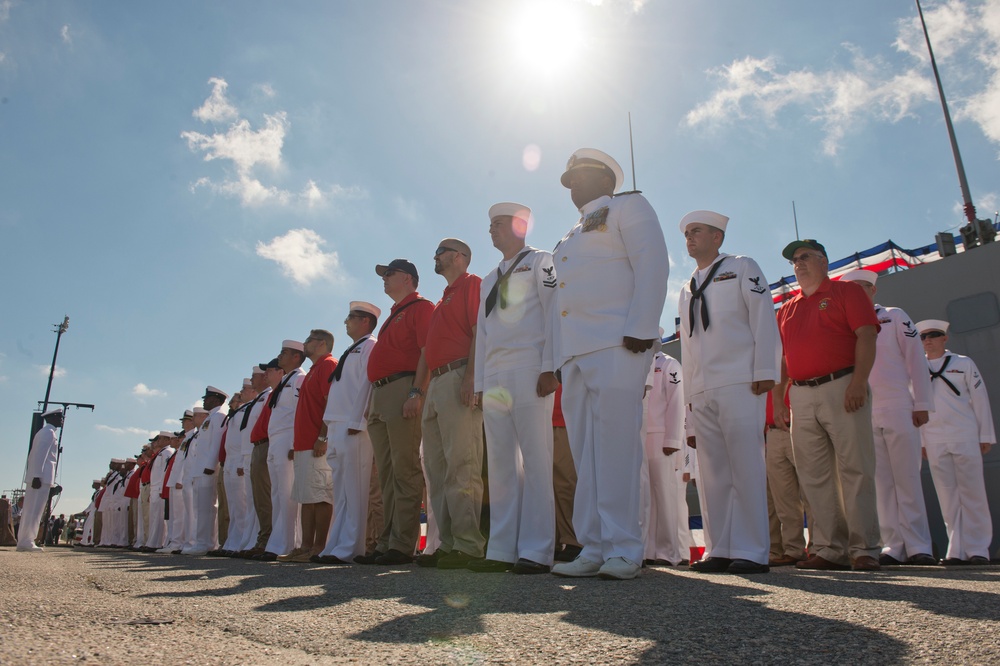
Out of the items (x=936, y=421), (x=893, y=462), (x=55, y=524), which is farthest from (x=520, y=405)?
(x=55, y=524)

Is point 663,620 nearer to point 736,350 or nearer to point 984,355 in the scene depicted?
point 736,350

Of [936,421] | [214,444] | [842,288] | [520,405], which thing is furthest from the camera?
[214,444]

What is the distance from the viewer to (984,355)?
900 centimetres

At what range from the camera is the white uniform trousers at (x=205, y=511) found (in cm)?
998

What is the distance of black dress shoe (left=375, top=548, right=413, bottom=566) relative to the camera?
512cm

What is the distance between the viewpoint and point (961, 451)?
637 centimetres

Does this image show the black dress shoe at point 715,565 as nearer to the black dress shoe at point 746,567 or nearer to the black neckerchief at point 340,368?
the black dress shoe at point 746,567

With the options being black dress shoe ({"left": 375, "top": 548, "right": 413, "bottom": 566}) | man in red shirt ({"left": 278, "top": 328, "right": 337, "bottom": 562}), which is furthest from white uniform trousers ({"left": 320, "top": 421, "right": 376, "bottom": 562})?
black dress shoe ({"left": 375, "top": 548, "right": 413, "bottom": 566})

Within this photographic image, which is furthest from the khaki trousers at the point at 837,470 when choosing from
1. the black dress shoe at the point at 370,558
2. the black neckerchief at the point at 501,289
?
the black dress shoe at the point at 370,558

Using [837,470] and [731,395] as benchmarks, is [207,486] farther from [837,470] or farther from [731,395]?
[837,470]

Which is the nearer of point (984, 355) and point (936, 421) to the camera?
point (936, 421)

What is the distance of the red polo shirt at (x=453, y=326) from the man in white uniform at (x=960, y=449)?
4.20 m

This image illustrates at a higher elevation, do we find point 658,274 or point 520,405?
point 658,274

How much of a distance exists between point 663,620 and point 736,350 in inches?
99.5
